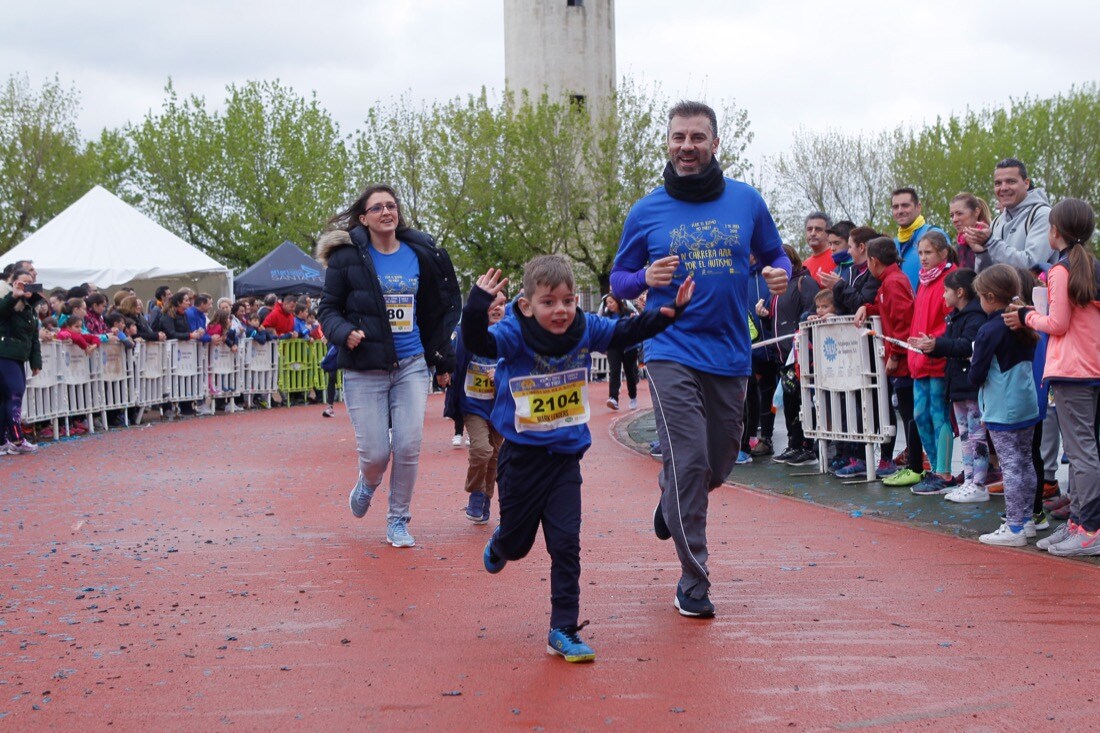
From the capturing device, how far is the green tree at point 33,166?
4866cm

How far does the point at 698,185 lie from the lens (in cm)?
595

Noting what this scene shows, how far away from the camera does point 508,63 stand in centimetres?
5075

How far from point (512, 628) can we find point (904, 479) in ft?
17.6

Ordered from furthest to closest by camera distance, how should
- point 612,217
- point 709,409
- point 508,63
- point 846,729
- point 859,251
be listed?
point 508,63 → point 612,217 → point 859,251 → point 709,409 → point 846,729

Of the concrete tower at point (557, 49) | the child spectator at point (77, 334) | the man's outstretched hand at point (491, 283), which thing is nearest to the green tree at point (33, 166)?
the concrete tower at point (557, 49)

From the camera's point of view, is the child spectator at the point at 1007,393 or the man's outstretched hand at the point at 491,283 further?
the child spectator at the point at 1007,393

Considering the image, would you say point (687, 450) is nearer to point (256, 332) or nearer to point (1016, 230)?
point (1016, 230)

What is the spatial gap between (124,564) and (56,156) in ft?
151

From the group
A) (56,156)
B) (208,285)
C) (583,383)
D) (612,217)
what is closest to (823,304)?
(583,383)

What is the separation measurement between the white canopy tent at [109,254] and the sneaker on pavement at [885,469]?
18.6 metres

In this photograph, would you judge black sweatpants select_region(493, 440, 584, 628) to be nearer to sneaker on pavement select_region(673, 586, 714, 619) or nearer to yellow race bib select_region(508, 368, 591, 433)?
yellow race bib select_region(508, 368, 591, 433)

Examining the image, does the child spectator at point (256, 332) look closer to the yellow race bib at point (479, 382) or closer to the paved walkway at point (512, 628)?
the paved walkway at point (512, 628)

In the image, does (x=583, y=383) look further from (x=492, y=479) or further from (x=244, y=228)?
(x=244, y=228)

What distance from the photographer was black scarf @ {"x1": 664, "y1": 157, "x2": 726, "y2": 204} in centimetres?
594
